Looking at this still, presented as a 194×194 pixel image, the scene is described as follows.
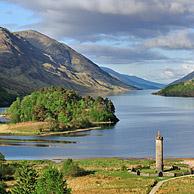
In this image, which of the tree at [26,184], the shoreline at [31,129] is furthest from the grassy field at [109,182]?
the shoreline at [31,129]

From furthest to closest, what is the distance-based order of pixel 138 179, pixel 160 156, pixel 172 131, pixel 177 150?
1. pixel 172 131
2. pixel 177 150
3. pixel 160 156
4. pixel 138 179

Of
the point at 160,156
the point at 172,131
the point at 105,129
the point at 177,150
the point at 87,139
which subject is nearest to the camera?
the point at 160,156

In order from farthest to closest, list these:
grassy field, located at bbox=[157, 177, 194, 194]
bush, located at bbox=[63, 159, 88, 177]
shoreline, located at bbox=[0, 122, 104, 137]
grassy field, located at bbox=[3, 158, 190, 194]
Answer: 1. shoreline, located at bbox=[0, 122, 104, 137]
2. bush, located at bbox=[63, 159, 88, 177]
3. grassy field, located at bbox=[3, 158, 190, 194]
4. grassy field, located at bbox=[157, 177, 194, 194]

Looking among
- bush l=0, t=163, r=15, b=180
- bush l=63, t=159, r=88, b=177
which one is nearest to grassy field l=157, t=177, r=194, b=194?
bush l=63, t=159, r=88, b=177

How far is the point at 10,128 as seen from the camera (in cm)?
19400

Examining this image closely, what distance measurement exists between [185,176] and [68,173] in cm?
1935

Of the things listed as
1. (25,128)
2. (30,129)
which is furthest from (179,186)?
(25,128)

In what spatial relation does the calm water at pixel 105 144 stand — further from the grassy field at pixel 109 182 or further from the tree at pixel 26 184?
the tree at pixel 26 184

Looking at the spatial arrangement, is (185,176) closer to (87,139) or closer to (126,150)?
(126,150)

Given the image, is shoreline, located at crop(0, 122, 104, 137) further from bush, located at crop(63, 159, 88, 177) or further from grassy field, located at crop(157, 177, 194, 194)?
grassy field, located at crop(157, 177, 194, 194)

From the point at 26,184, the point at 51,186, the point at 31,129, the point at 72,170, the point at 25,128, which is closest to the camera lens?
the point at 51,186

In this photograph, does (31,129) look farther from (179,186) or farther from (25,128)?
(179,186)

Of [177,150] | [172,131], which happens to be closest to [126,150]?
[177,150]

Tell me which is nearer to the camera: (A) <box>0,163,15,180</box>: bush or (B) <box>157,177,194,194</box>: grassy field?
(B) <box>157,177,194,194</box>: grassy field
